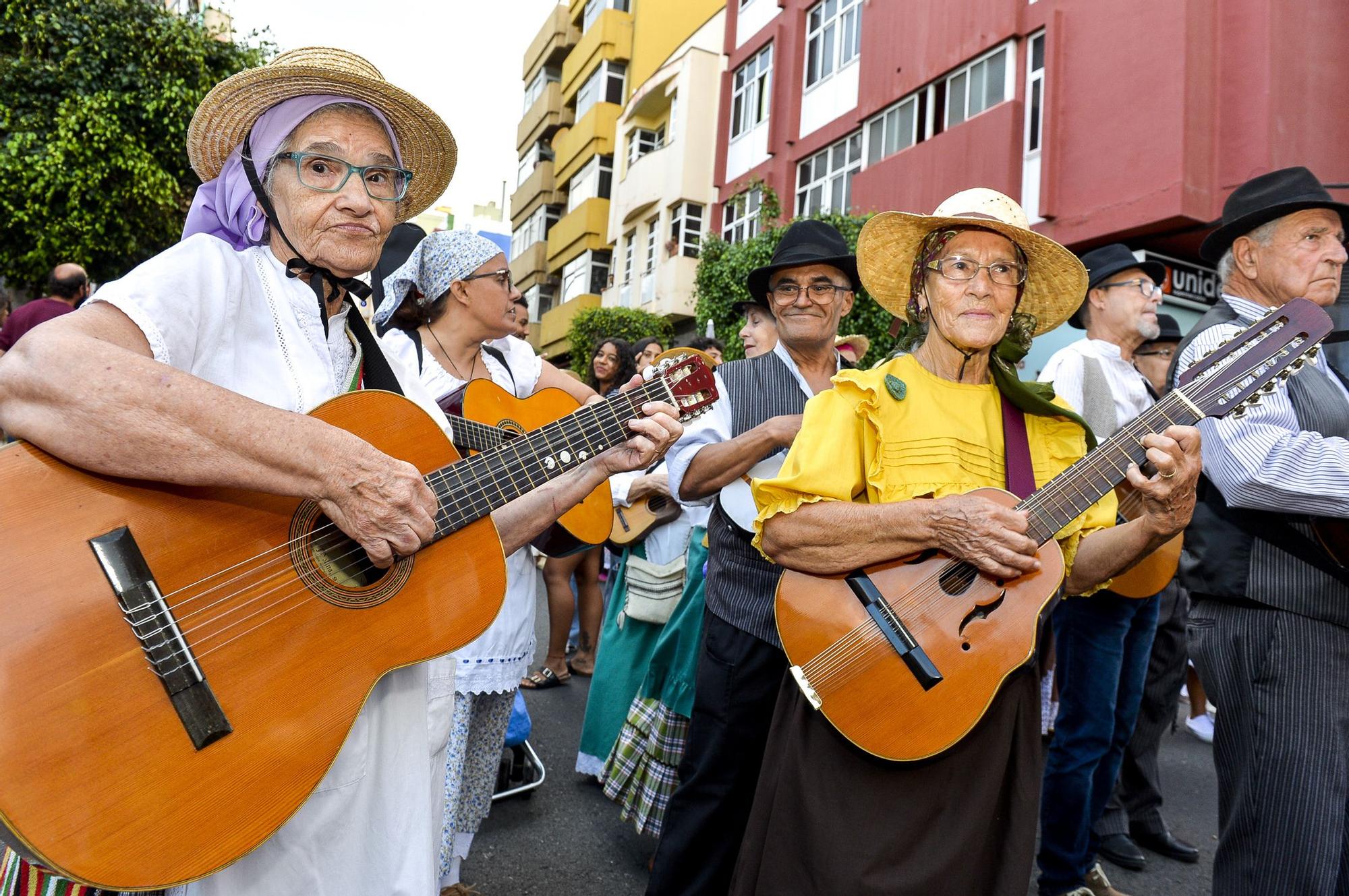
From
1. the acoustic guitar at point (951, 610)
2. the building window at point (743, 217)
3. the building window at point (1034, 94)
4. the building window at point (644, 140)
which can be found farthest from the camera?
the building window at point (644, 140)

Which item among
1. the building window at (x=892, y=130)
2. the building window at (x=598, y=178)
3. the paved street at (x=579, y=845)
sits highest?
the building window at (x=598, y=178)

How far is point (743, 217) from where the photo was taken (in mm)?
22875

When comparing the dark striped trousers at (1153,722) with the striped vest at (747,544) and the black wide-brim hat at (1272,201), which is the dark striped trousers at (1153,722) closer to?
the black wide-brim hat at (1272,201)

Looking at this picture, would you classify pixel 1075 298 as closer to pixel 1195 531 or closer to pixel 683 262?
pixel 1195 531

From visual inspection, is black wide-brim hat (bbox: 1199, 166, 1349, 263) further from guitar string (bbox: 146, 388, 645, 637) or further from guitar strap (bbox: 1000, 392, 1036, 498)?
guitar string (bbox: 146, 388, 645, 637)

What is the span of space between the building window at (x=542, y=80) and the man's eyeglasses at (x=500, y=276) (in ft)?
135

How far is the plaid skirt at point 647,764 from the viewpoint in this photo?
4.12 metres

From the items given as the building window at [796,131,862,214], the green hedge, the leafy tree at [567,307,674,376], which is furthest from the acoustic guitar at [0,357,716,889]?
the leafy tree at [567,307,674,376]

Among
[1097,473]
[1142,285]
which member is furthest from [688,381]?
[1142,285]

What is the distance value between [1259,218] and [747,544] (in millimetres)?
2113

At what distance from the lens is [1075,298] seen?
2.86 m

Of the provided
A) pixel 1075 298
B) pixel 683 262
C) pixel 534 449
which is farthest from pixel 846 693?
pixel 683 262

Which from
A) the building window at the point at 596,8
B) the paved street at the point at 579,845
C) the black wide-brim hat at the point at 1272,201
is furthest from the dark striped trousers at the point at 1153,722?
the building window at the point at 596,8

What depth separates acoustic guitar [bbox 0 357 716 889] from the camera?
1544 millimetres
